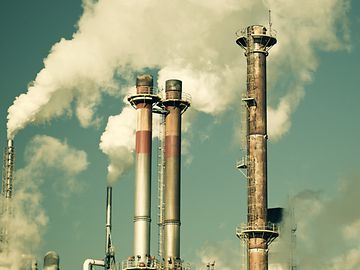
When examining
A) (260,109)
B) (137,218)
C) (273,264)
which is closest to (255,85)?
(260,109)

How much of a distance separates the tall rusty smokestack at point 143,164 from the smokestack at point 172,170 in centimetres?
222

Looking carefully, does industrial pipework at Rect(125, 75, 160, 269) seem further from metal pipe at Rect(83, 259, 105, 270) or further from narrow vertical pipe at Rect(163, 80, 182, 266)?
metal pipe at Rect(83, 259, 105, 270)

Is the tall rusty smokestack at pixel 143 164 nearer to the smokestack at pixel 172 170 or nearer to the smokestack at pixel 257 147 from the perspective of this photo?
the smokestack at pixel 172 170

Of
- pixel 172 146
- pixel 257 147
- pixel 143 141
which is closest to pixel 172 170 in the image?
pixel 172 146

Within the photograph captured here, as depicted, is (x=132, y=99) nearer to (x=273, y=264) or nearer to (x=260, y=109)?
(x=260, y=109)

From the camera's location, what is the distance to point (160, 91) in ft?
287

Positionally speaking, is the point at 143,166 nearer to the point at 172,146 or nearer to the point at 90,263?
the point at 172,146

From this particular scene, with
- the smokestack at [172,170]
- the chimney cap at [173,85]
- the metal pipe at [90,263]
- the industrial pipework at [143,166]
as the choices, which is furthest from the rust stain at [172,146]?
the metal pipe at [90,263]

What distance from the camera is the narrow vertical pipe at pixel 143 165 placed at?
80.2 metres

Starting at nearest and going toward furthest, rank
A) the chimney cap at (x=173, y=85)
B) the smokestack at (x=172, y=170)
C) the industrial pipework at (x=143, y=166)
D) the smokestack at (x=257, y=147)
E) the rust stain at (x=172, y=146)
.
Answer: the smokestack at (x=257, y=147)
the industrial pipework at (x=143, y=166)
the smokestack at (x=172, y=170)
the rust stain at (x=172, y=146)
the chimney cap at (x=173, y=85)

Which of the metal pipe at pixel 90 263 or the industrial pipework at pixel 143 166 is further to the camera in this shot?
the metal pipe at pixel 90 263

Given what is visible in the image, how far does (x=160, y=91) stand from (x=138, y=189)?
11479 mm

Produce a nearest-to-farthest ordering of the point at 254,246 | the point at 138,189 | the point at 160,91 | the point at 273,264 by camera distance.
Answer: the point at 254,246 → the point at 138,189 → the point at 160,91 → the point at 273,264

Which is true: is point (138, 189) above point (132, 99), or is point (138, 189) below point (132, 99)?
below
